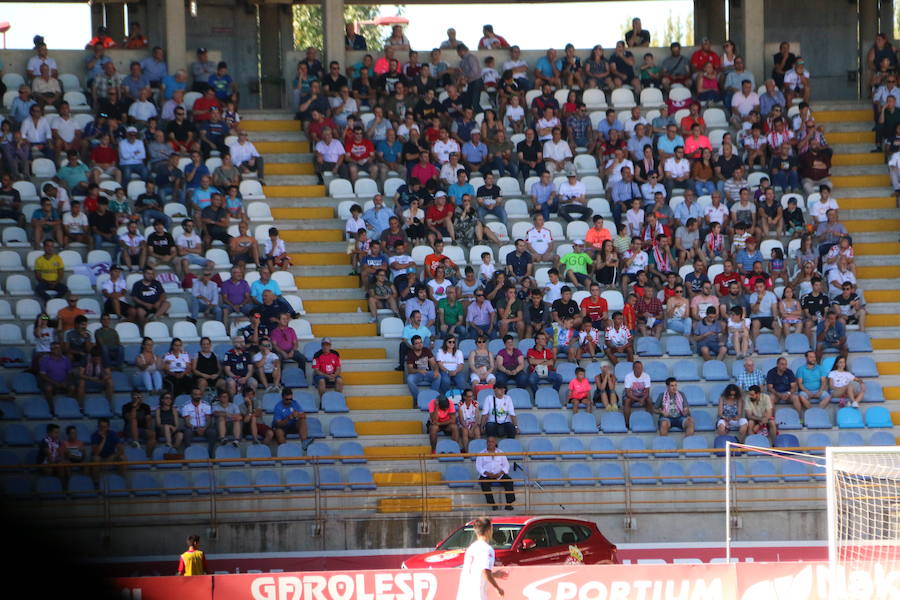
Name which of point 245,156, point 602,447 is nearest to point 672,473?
point 602,447

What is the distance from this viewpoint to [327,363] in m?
20.6

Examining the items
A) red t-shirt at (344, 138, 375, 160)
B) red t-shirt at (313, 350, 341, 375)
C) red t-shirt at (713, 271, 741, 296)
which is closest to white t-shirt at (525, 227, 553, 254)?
red t-shirt at (713, 271, 741, 296)

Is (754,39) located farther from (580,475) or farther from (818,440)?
(580,475)

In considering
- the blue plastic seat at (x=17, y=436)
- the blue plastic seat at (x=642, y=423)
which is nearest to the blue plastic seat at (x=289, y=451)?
the blue plastic seat at (x=17, y=436)

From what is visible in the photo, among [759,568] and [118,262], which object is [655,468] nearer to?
[759,568]

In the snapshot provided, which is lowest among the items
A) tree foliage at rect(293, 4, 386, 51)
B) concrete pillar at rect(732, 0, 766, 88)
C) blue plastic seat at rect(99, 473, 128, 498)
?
blue plastic seat at rect(99, 473, 128, 498)

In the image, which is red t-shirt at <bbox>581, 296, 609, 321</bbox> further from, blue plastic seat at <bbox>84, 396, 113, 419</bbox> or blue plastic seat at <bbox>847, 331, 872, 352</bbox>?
blue plastic seat at <bbox>84, 396, 113, 419</bbox>

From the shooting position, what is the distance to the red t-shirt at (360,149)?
2500cm

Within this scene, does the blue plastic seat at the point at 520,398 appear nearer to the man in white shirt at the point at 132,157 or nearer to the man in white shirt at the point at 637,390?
the man in white shirt at the point at 637,390

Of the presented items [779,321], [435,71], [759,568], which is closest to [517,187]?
[435,71]

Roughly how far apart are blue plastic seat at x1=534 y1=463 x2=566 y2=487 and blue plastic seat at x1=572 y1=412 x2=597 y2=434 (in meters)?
1.02

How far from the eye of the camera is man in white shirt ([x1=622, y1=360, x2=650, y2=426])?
800 inches

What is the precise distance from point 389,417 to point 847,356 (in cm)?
788

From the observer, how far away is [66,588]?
1.42 metres
